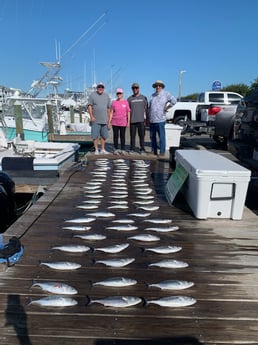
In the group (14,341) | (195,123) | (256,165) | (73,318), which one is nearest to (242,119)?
(256,165)

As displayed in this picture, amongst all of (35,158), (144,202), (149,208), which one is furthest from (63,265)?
(35,158)

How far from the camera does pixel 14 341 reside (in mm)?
1855

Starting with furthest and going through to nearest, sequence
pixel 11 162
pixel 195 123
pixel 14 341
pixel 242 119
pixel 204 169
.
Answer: pixel 195 123, pixel 11 162, pixel 242 119, pixel 204 169, pixel 14 341

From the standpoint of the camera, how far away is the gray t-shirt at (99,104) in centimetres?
789

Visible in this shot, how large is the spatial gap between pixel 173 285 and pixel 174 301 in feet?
0.68

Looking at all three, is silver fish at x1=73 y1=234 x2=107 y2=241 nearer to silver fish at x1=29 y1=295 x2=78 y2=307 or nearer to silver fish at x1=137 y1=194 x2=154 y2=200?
silver fish at x1=29 y1=295 x2=78 y2=307

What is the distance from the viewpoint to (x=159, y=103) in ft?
26.0

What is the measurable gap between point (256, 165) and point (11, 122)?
13.9 meters

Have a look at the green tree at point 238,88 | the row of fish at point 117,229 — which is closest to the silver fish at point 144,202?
the row of fish at point 117,229

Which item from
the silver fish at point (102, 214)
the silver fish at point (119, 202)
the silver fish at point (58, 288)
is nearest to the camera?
the silver fish at point (58, 288)

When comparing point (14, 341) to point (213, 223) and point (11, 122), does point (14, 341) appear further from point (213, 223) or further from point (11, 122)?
point (11, 122)

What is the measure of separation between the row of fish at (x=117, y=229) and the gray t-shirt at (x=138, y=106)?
1867 mm

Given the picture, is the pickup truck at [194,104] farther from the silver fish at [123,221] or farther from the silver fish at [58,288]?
the silver fish at [58,288]

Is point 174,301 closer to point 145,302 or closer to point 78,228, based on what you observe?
point 145,302
